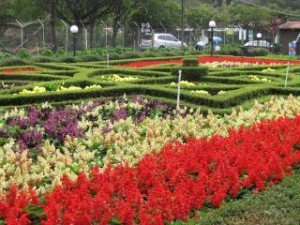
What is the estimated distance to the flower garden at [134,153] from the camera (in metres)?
4.81

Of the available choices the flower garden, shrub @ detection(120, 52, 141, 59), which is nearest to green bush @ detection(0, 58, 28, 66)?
shrub @ detection(120, 52, 141, 59)

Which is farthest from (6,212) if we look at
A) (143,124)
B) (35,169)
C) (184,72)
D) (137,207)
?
(184,72)

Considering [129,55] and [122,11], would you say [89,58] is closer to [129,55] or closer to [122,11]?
[129,55]

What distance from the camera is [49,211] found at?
445 cm

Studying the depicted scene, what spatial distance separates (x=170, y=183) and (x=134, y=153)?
1.30 m

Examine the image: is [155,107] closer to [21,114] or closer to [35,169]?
[21,114]

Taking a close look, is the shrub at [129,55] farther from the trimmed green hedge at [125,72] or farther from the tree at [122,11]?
the trimmed green hedge at [125,72]

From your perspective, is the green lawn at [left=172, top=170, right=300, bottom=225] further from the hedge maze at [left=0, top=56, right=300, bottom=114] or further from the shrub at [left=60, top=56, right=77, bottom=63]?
the shrub at [left=60, top=56, right=77, bottom=63]

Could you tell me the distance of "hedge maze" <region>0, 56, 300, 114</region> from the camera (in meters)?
11.3

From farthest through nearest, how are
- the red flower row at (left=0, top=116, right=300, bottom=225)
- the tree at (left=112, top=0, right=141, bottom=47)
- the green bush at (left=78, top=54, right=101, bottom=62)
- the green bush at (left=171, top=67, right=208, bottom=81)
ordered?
the tree at (left=112, top=0, right=141, bottom=47)
the green bush at (left=78, top=54, right=101, bottom=62)
the green bush at (left=171, top=67, right=208, bottom=81)
the red flower row at (left=0, top=116, right=300, bottom=225)

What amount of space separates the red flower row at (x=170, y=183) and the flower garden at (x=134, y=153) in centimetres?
1

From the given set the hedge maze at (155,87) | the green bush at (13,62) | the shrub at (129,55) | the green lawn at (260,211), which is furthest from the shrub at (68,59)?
the green lawn at (260,211)

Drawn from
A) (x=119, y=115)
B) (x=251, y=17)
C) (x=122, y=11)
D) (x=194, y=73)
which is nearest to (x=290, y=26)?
(x=251, y=17)

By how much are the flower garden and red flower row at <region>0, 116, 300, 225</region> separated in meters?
0.01
